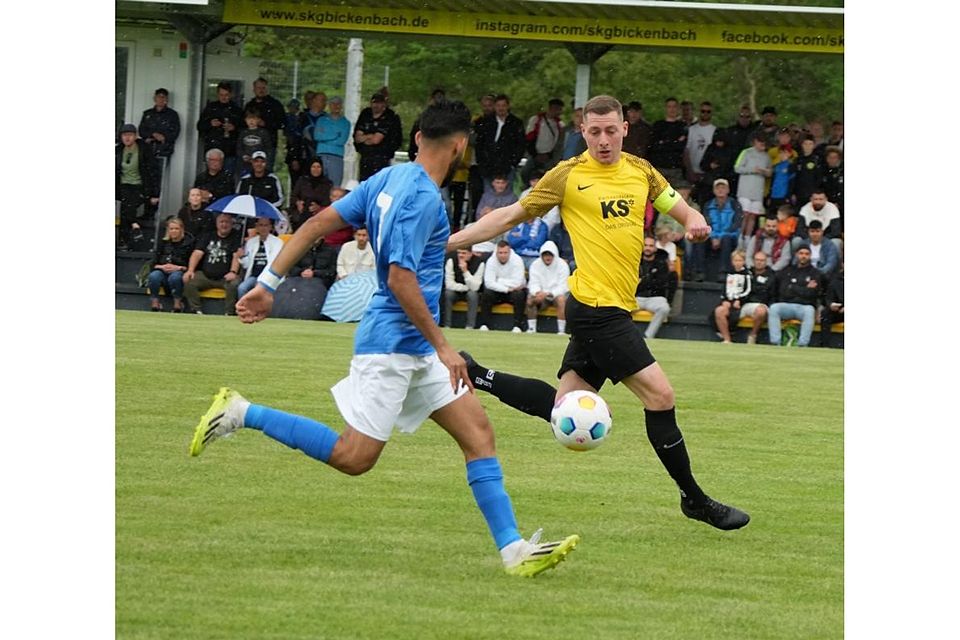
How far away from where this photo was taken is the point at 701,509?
7355 mm

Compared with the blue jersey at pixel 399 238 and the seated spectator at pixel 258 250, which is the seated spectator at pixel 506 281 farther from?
the blue jersey at pixel 399 238

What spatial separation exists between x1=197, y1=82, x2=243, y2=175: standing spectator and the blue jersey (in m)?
17.3

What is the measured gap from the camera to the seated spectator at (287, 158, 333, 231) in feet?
73.5

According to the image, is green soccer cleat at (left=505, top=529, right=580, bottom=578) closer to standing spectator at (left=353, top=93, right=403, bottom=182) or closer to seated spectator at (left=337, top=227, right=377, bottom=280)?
seated spectator at (left=337, top=227, right=377, bottom=280)

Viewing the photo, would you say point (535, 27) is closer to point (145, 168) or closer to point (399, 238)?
point (145, 168)

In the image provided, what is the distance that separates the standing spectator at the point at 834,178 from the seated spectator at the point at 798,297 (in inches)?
59.0

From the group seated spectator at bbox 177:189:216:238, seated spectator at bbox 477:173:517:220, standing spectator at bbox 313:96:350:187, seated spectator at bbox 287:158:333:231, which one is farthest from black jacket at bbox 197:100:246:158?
seated spectator at bbox 477:173:517:220

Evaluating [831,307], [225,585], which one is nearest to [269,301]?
[225,585]

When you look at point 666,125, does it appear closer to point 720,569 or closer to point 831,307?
Result: point 831,307

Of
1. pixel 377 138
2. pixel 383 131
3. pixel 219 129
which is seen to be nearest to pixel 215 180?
pixel 219 129

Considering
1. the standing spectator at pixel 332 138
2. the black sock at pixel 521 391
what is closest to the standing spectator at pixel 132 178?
the standing spectator at pixel 332 138

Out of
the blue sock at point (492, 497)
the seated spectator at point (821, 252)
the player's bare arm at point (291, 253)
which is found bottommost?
the blue sock at point (492, 497)

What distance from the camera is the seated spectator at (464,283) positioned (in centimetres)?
2109

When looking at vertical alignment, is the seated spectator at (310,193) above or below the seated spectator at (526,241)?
above
